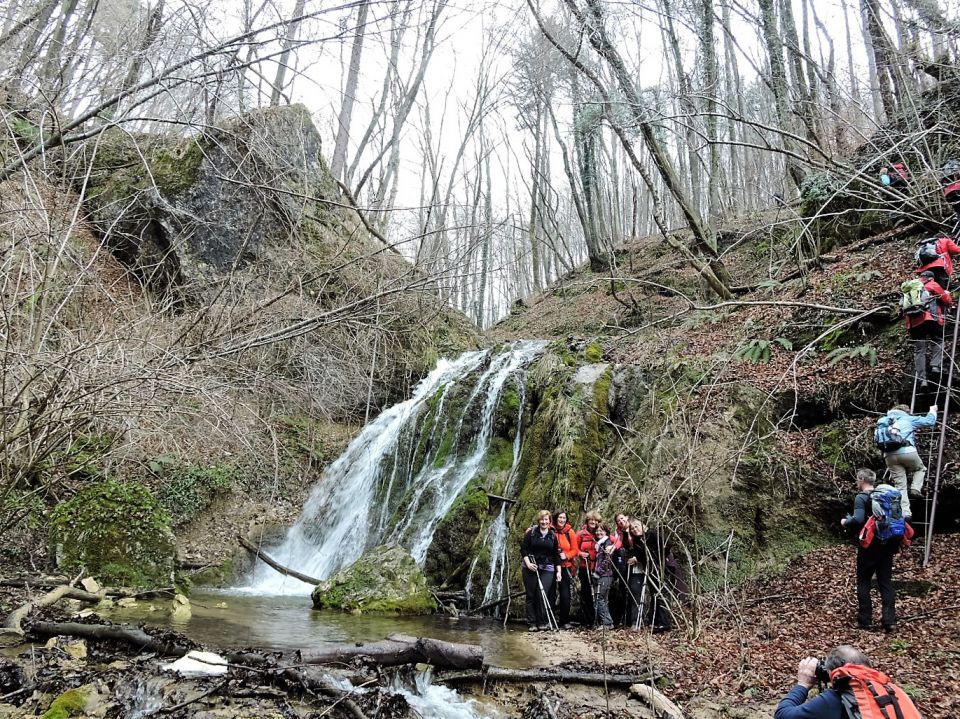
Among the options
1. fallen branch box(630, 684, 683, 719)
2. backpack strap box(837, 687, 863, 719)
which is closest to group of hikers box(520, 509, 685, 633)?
fallen branch box(630, 684, 683, 719)

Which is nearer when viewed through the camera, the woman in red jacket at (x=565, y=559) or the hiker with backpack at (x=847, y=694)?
the hiker with backpack at (x=847, y=694)

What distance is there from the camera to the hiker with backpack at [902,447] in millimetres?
6340

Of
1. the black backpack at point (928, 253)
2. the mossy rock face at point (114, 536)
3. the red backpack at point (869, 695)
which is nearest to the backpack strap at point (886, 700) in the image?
the red backpack at point (869, 695)

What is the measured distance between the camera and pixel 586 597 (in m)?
8.28

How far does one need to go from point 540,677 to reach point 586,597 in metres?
2.93

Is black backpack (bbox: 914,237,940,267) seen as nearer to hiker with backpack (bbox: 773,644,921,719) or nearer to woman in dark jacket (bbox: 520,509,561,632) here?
woman in dark jacket (bbox: 520,509,561,632)

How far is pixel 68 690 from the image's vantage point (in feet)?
13.7

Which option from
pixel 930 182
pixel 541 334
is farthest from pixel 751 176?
pixel 930 182

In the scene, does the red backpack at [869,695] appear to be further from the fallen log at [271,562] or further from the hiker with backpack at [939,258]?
the fallen log at [271,562]

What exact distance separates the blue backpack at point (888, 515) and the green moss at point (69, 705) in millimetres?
6306

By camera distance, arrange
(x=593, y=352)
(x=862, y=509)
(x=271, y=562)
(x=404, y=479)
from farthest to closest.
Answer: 1. (x=404, y=479)
2. (x=593, y=352)
3. (x=271, y=562)
4. (x=862, y=509)

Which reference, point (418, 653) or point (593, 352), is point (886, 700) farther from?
point (593, 352)

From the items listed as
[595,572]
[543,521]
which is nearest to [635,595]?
[595,572]

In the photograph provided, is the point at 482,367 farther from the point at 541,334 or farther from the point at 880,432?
the point at 880,432
